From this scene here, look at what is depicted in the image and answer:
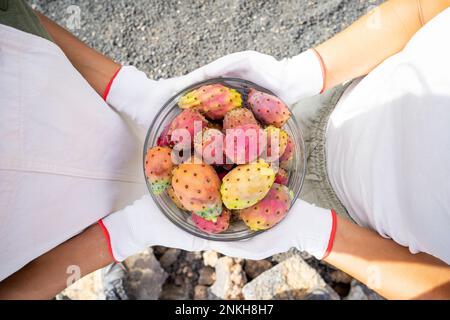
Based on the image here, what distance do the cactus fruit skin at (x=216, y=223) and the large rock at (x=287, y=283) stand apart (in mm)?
682

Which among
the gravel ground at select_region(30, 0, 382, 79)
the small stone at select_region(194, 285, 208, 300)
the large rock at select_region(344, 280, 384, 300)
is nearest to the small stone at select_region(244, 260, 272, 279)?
the small stone at select_region(194, 285, 208, 300)

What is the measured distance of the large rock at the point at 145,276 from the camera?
4.03 ft

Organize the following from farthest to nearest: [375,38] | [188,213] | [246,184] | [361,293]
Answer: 1. [361,293]
2. [375,38]
3. [188,213]
4. [246,184]

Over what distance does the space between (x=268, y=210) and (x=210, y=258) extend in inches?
29.4

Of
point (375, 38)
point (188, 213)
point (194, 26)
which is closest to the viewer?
point (188, 213)

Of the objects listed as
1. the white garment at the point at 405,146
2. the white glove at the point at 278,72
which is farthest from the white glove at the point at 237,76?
the white garment at the point at 405,146

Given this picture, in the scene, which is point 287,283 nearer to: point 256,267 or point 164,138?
point 256,267

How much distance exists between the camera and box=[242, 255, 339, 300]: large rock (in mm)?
1201

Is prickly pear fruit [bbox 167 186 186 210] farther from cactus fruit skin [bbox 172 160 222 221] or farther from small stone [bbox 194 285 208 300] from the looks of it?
small stone [bbox 194 285 208 300]

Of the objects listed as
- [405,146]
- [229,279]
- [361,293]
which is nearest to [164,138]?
[405,146]

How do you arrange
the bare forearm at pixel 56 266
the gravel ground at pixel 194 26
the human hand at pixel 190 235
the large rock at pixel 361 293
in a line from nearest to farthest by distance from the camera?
the bare forearm at pixel 56 266
the human hand at pixel 190 235
the large rock at pixel 361 293
the gravel ground at pixel 194 26

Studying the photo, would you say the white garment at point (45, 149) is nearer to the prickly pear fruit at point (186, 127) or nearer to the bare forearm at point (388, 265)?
the prickly pear fruit at point (186, 127)

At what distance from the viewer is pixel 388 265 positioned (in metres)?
0.73
